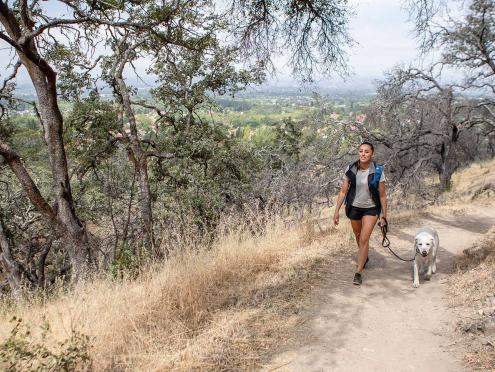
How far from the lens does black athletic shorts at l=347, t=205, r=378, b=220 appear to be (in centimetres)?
496

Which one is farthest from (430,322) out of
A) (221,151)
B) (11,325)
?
(221,151)

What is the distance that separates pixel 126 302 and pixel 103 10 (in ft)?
18.0

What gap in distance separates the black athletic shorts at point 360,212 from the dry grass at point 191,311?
987 millimetres

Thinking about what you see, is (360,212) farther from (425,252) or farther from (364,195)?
(425,252)

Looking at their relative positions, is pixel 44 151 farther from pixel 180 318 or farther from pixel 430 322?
pixel 430 322

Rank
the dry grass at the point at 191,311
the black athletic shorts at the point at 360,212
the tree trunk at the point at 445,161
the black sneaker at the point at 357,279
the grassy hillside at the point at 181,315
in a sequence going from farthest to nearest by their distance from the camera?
1. the tree trunk at the point at 445,161
2. the black sneaker at the point at 357,279
3. the black athletic shorts at the point at 360,212
4. the dry grass at the point at 191,311
5. the grassy hillside at the point at 181,315

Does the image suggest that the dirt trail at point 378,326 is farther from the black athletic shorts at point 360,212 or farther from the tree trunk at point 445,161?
the tree trunk at point 445,161

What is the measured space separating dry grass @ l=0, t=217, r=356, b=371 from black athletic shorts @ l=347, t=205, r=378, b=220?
38.9 inches

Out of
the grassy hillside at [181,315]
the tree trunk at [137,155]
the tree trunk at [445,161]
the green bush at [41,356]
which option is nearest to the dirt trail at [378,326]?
the grassy hillside at [181,315]

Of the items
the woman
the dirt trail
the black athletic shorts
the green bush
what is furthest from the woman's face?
the green bush

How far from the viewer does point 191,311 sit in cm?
408

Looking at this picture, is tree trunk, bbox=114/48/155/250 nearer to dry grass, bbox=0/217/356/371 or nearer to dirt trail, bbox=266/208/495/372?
dry grass, bbox=0/217/356/371

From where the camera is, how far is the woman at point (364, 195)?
4.87 metres

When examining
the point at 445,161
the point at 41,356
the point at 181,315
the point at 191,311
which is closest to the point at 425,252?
the point at 191,311
